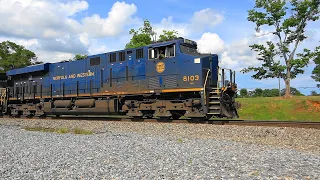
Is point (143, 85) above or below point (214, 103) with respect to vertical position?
above

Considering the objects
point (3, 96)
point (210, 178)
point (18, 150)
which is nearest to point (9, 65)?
point (3, 96)

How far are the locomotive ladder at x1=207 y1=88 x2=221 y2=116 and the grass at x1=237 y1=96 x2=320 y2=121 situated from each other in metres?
8.19

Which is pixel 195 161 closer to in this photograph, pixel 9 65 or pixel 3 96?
pixel 3 96

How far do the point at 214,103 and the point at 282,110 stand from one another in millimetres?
10016

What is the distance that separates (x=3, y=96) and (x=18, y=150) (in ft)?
56.4

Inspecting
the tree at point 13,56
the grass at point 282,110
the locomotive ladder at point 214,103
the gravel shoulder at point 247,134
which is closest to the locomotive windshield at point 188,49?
the locomotive ladder at point 214,103

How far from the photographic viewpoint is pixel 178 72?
12453mm

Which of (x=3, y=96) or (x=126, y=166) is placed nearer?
(x=126, y=166)

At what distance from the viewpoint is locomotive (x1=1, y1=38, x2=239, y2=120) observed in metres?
12.0

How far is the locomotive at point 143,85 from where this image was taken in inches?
474

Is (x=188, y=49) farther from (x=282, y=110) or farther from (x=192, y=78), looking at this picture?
(x=282, y=110)

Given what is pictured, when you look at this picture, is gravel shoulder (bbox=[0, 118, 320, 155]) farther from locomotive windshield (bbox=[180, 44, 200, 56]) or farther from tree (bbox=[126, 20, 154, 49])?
tree (bbox=[126, 20, 154, 49])

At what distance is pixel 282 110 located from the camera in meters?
19.5

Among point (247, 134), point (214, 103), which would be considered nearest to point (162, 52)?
point (214, 103)
